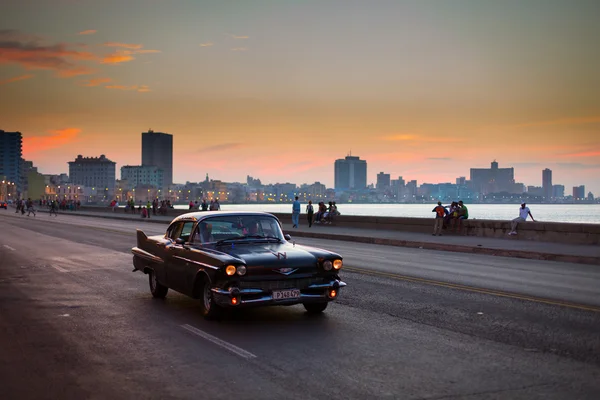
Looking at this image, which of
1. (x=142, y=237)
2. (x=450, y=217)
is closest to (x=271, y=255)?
(x=142, y=237)

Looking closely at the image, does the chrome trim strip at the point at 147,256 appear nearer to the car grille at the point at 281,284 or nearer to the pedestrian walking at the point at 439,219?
the car grille at the point at 281,284

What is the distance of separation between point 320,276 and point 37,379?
410 cm

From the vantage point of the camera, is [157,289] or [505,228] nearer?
[157,289]

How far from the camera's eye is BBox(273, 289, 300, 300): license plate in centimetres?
873

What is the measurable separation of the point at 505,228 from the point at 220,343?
74.3 ft

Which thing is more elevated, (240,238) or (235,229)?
(235,229)

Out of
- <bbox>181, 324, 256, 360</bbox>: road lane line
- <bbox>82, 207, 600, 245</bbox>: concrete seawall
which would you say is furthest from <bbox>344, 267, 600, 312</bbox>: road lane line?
<bbox>82, 207, 600, 245</bbox>: concrete seawall

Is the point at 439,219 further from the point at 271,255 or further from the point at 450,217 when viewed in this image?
the point at 271,255

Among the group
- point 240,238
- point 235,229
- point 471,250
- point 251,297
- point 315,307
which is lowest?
point 471,250

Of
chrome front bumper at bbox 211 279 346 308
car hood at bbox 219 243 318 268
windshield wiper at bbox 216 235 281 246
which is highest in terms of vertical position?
windshield wiper at bbox 216 235 281 246

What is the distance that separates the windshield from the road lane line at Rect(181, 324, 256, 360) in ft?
5.14

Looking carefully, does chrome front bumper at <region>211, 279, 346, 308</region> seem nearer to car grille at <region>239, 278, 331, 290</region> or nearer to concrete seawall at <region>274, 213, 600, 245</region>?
car grille at <region>239, 278, 331, 290</region>

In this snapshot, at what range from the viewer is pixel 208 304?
920 centimetres

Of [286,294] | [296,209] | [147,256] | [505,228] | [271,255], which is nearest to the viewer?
[286,294]
